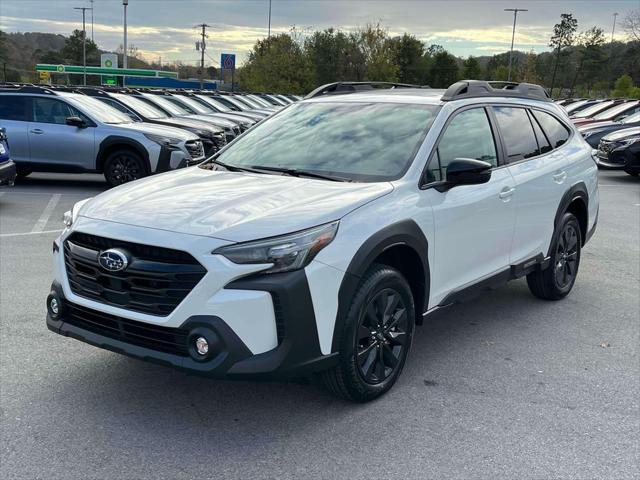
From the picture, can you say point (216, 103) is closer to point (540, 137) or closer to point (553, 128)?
point (553, 128)

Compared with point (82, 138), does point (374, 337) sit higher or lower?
lower

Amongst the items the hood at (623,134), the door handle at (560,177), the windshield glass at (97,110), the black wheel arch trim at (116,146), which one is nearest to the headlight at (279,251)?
the door handle at (560,177)

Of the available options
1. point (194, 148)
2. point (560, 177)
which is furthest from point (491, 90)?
point (194, 148)

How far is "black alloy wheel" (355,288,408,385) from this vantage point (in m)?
3.67

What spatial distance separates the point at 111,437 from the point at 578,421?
97.6 inches

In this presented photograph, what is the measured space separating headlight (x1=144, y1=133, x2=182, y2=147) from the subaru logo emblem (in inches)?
348

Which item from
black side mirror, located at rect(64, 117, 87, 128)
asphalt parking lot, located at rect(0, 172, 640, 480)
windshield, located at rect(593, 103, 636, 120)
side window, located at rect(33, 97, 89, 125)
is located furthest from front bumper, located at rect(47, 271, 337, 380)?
windshield, located at rect(593, 103, 636, 120)

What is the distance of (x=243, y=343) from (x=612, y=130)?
17.7 metres

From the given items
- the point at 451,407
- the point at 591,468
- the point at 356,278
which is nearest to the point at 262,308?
the point at 356,278

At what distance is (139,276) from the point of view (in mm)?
3275

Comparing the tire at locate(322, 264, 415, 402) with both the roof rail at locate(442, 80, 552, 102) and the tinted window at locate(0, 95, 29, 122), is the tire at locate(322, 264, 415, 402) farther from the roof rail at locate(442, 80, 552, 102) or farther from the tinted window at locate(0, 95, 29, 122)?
the tinted window at locate(0, 95, 29, 122)

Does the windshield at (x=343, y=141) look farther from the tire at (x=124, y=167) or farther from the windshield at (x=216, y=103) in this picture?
the windshield at (x=216, y=103)

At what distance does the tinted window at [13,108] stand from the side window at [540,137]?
9.92m

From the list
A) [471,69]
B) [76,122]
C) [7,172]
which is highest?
[471,69]
